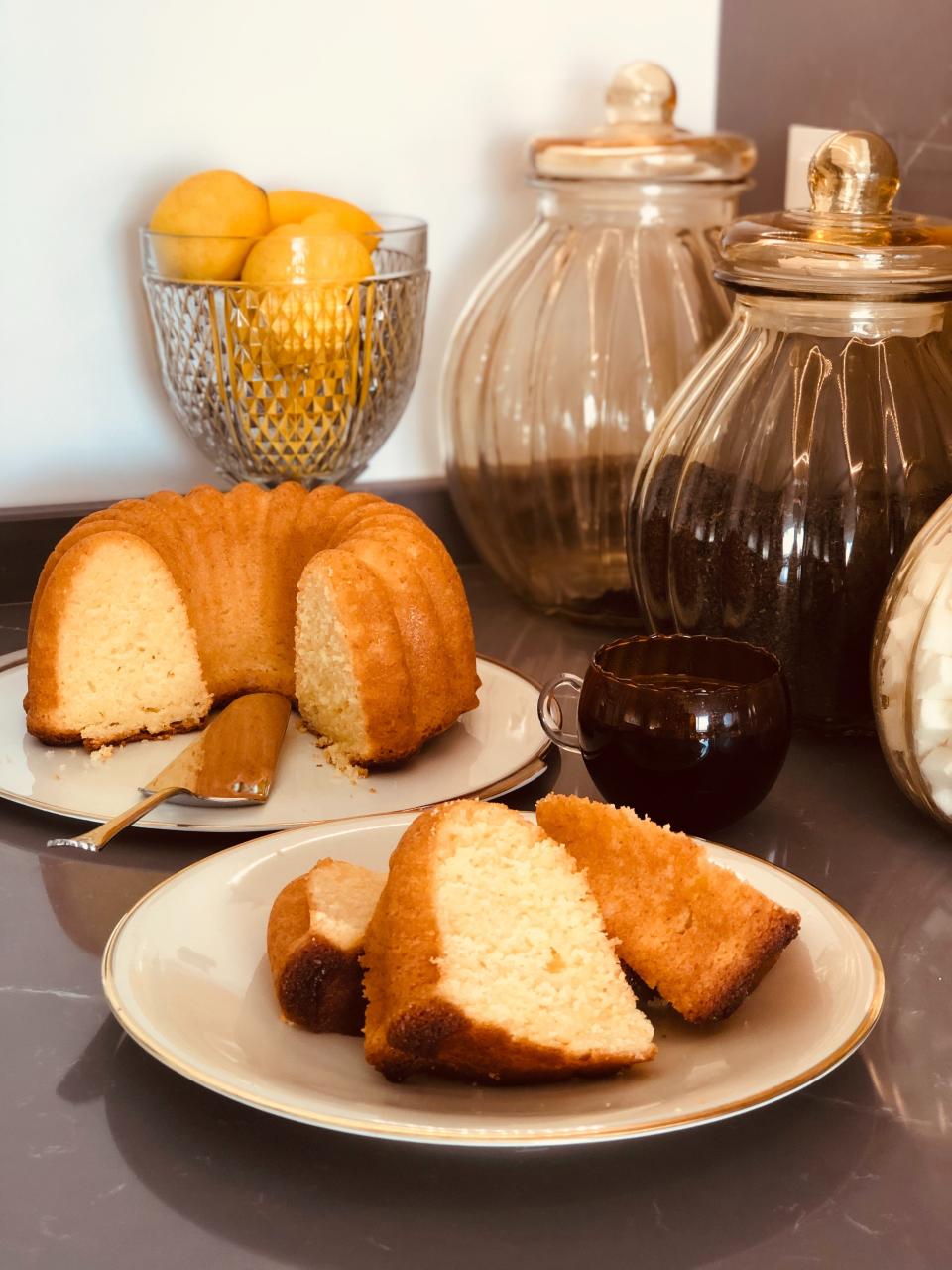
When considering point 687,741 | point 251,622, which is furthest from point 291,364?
point 687,741

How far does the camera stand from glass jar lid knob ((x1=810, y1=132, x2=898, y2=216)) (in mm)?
926

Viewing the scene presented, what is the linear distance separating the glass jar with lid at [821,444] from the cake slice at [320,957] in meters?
0.41

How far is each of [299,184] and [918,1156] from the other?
3.25 feet

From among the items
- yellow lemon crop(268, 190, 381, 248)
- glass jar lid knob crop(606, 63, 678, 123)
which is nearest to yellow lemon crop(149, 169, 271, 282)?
yellow lemon crop(268, 190, 381, 248)

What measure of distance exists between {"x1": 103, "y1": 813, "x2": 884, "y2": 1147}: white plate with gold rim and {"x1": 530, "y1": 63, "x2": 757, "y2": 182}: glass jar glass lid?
2.13ft

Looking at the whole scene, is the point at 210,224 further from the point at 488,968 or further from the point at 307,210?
the point at 488,968

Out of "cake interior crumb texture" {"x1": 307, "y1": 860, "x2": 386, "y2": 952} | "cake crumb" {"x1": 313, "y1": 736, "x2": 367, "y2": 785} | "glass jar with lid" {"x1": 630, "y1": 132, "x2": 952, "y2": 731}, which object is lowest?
"cake crumb" {"x1": 313, "y1": 736, "x2": 367, "y2": 785}

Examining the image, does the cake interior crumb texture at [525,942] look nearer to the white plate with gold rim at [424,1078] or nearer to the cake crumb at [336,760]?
the white plate with gold rim at [424,1078]

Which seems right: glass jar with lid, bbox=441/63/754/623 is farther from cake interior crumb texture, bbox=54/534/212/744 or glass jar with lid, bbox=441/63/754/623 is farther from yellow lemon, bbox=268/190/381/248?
cake interior crumb texture, bbox=54/534/212/744

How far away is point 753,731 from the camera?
2.68ft

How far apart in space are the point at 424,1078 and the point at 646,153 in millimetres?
Result: 803

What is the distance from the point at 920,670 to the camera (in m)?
0.83

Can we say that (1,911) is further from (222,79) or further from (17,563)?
(222,79)

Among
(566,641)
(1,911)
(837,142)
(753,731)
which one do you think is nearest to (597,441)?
(566,641)
